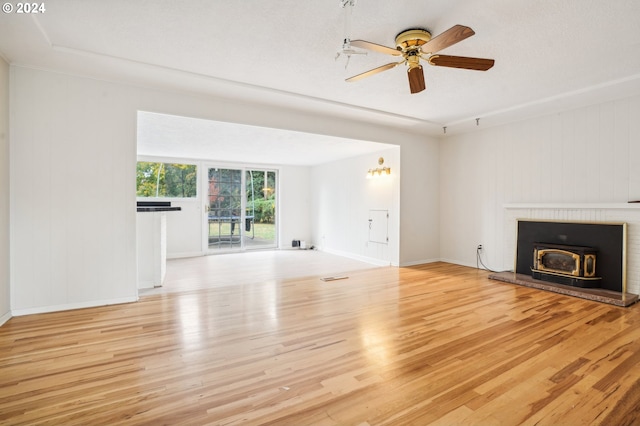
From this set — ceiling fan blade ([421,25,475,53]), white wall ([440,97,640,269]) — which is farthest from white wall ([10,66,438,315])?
white wall ([440,97,640,269])

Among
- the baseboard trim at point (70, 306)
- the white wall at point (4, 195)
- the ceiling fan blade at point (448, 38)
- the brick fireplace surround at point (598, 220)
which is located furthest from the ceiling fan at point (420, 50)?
the baseboard trim at point (70, 306)

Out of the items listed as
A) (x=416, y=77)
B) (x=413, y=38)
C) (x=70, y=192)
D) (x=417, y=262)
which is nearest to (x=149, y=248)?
(x=70, y=192)

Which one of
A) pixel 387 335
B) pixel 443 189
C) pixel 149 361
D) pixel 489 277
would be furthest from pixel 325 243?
pixel 149 361

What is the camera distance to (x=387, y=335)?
268 centimetres

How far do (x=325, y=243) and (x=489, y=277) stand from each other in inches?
166

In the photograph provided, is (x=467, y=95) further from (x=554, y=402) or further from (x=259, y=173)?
(x=259, y=173)

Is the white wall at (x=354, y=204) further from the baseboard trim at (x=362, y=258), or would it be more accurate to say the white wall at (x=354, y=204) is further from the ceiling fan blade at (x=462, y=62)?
the ceiling fan blade at (x=462, y=62)

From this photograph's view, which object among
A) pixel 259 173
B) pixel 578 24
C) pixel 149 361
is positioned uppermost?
pixel 578 24

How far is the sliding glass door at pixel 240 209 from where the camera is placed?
768cm

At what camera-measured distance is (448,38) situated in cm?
221

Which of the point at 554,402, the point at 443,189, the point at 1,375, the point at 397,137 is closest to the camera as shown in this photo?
the point at 554,402

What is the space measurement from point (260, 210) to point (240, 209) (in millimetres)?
565

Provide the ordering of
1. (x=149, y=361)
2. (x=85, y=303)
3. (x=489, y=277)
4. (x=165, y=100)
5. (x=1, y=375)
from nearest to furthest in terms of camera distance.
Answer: (x=1, y=375) → (x=149, y=361) → (x=85, y=303) → (x=165, y=100) → (x=489, y=277)

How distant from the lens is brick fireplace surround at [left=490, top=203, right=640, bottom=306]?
373cm
